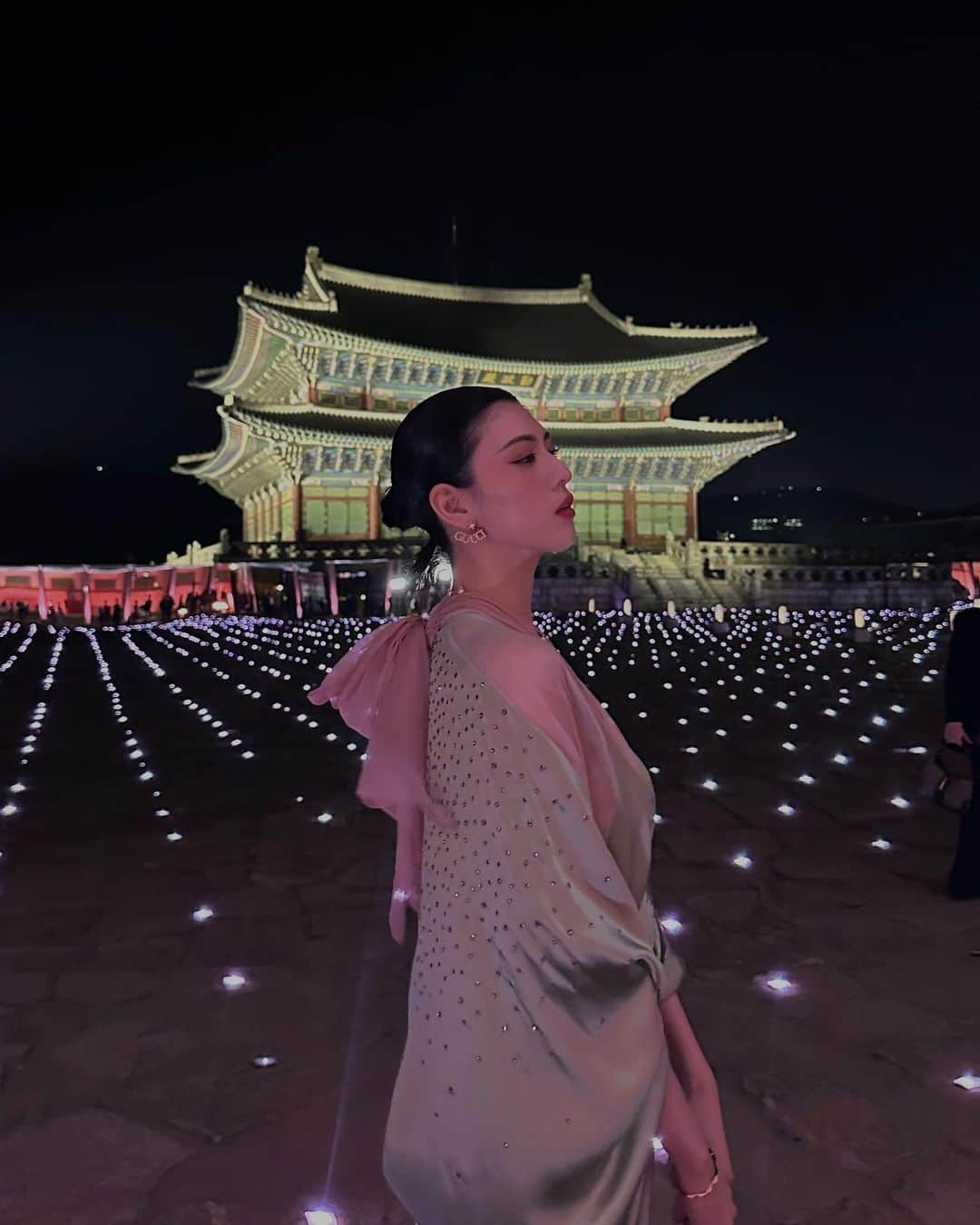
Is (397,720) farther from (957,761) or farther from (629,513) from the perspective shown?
(629,513)

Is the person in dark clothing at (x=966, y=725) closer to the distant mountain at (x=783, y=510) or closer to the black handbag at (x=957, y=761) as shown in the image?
the black handbag at (x=957, y=761)

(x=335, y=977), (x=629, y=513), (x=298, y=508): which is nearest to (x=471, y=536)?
(x=335, y=977)

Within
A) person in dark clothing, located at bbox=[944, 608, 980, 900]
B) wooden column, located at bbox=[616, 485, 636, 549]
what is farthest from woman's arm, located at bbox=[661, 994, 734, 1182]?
wooden column, located at bbox=[616, 485, 636, 549]

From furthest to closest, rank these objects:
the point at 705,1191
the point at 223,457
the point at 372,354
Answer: the point at 223,457, the point at 372,354, the point at 705,1191

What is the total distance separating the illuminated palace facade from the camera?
98.2ft

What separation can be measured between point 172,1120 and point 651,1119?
171 centimetres

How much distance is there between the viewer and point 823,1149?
2361mm

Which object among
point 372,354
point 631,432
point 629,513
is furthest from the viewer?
point 629,513

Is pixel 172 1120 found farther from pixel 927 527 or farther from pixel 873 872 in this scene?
pixel 927 527

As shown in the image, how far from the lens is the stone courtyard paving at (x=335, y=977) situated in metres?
2.30

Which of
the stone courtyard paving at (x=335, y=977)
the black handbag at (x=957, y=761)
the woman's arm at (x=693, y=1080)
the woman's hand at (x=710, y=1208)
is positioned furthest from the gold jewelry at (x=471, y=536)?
the black handbag at (x=957, y=761)

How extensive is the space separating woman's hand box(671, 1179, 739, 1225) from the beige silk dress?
0.08 m

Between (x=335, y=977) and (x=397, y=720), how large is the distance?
226 cm

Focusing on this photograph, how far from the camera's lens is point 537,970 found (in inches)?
52.1
